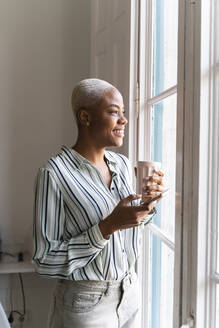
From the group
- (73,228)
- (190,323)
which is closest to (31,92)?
(73,228)

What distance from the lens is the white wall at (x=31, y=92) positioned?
208 cm

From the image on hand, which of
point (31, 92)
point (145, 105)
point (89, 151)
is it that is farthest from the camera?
point (31, 92)

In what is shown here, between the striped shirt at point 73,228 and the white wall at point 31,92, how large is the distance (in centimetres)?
113

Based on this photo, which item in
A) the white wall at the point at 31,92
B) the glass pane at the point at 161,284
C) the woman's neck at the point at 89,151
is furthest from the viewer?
the white wall at the point at 31,92

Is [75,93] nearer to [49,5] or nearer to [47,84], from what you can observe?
[47,84]

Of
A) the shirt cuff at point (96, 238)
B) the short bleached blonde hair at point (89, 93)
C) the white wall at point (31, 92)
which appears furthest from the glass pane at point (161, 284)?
the white wall at point (31, 92)

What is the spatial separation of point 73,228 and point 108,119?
34 centimetres

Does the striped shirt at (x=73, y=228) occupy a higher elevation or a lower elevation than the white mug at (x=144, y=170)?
lower

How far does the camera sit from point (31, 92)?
2.11m

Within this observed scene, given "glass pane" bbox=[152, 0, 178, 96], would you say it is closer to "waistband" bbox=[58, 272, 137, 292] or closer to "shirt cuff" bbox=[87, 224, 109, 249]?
"shirt cuff" bbox=[87, 224, 109, 249]

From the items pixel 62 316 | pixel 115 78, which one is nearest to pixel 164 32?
pixel 115 78

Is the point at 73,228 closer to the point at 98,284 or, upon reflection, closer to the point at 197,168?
the point at 98,284

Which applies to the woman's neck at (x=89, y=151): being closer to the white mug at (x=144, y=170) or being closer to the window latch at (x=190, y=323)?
the white mug at (x=144, y=170)

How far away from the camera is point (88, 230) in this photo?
95 centimetres
